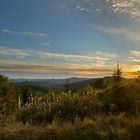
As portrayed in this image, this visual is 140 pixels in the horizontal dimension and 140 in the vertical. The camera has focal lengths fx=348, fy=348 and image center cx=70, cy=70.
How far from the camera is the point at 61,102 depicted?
13.8m

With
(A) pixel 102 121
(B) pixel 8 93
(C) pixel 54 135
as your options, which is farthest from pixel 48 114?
(B) pixel 8 93

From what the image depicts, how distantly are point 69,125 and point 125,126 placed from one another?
154 centimetres

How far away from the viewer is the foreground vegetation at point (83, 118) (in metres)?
8.64

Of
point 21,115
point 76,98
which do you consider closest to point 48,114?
point 21,115

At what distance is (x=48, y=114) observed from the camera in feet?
41.1

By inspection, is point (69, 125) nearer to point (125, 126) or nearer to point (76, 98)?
point (125, 126)

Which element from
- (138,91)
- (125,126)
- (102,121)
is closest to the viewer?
(125,126)

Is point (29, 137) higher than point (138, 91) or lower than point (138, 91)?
lower

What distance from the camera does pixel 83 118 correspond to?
11.4 m

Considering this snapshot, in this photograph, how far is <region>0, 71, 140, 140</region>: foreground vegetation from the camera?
340 inches

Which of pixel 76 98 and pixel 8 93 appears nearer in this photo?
pixel 76 98

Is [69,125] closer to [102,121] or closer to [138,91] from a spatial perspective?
[102,121]

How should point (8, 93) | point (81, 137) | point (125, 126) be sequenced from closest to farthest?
point (81, 137) < point (125, 126) < point (8, 93)

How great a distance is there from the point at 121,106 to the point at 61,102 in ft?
7.84
